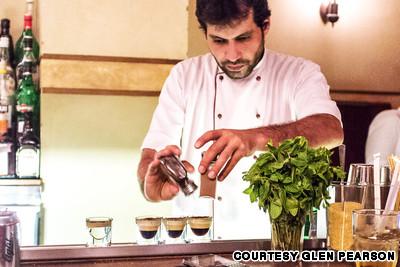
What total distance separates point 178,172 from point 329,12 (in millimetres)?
2135

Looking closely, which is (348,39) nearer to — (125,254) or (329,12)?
(329,12)

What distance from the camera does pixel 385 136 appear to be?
10.9 feet

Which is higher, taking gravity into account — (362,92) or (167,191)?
(362,92)

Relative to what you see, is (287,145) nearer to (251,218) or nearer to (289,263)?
(289,263)

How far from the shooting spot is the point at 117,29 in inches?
127

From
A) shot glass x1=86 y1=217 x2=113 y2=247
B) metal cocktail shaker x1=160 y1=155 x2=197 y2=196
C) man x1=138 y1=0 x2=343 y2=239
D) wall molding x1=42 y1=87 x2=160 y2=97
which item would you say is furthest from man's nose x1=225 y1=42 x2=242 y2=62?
shot glass x1=86 y1=217 x2=113 y2=247

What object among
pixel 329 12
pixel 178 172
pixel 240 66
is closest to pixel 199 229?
pixel 178 172

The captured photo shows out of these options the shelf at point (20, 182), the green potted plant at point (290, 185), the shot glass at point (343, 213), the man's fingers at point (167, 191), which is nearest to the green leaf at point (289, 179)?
the green potted plant at point (290, 185)

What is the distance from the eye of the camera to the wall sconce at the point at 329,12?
3801 millimetres

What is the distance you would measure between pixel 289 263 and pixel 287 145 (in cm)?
30

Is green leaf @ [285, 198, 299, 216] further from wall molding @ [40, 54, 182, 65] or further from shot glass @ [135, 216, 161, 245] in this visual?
wall molding @ [40, 54, 182, 65]

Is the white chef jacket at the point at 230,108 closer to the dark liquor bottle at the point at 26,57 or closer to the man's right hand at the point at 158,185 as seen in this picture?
the man's right hand at the point at 158,185

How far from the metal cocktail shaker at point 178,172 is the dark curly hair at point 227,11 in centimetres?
120

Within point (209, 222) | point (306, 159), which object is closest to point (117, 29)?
point (209, 222)
